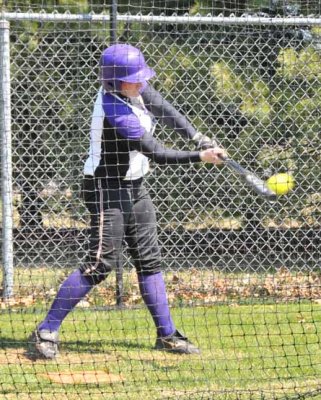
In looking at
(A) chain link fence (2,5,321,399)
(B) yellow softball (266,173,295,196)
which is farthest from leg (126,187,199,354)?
(A) chain link fence (2,5,321,399)

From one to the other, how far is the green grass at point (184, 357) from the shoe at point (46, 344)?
70 mm

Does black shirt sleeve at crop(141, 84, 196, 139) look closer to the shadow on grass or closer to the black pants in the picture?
the black pants

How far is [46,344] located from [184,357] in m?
0.81

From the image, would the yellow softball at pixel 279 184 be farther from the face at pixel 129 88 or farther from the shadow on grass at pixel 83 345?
the shadow on grass at pixel 83 345

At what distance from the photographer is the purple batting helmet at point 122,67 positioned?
541cm

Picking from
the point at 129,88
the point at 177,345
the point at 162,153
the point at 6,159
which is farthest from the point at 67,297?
the point at 6,159

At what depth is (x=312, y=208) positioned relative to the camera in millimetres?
7156

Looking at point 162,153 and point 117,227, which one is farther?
point 117,227

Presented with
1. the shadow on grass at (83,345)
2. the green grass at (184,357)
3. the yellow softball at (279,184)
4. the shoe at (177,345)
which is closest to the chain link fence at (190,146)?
the green grass at (184,357)

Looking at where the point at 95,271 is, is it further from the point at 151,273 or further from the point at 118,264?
the point at 118,264

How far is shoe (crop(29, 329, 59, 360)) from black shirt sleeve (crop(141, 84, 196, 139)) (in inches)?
55.6

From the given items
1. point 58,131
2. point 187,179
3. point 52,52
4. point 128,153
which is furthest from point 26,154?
point 128,153

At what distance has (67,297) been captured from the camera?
559 centimetres

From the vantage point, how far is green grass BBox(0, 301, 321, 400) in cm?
502
